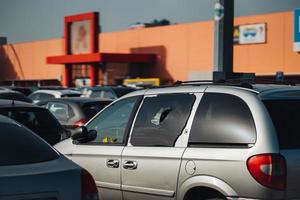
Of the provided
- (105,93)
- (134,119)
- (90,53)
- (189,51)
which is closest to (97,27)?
(90,53)

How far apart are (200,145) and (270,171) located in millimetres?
810

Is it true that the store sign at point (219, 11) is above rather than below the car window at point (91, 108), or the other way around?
above

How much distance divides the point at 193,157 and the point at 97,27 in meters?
45.6

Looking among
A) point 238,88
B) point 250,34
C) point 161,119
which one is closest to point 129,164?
point 161,119

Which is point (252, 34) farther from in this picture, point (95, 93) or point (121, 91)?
point (121, 91)

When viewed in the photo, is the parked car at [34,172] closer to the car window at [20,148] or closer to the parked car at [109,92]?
the car window at [20,148]

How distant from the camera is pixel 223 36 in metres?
12.1

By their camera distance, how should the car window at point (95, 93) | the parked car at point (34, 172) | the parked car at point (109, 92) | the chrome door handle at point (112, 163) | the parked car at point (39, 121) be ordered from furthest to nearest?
the car window at point (95, 93)
the parked car at point (109, 92)
the parked car at point (39, 121)
the chrome door handle at point (112, 163)
the parked car at point (34, 172)

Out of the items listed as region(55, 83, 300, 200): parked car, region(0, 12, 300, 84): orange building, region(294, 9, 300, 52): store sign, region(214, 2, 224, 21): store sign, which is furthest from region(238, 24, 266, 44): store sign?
region(55, 83, 300, 200): parked car

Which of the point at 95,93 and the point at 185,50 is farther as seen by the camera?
the point at 185,50

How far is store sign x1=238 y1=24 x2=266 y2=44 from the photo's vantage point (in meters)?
41.3

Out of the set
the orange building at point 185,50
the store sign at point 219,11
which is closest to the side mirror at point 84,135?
the store sign at point 219,11

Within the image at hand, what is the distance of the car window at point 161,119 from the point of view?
19.9ft

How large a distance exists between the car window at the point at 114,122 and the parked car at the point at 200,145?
0.04 ft
